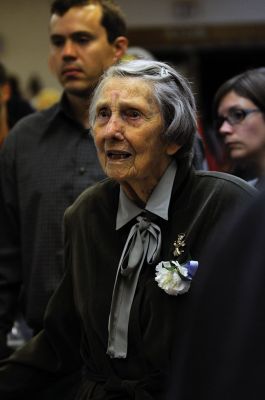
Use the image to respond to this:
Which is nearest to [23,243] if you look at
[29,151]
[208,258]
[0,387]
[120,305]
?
[29,151]

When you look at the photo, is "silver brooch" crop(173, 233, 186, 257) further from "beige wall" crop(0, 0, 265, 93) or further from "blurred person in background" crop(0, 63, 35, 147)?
"beige wall" crop(0, 0, 265, 93)

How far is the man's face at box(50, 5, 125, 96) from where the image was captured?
3385 millimetres

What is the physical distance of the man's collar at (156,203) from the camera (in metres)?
2.38

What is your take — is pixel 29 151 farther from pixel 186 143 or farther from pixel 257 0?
pixel 257 0

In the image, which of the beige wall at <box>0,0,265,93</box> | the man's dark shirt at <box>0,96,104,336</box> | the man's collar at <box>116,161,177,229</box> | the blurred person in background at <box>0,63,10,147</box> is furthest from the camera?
the beige wall at <box>0,0,265,93</box>

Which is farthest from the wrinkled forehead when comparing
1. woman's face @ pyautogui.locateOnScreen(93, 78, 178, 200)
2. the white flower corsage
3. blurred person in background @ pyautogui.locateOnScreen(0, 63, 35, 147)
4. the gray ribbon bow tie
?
blurred person in background @ pyautogui.locateOnScreen(0, 63, 35, 147)

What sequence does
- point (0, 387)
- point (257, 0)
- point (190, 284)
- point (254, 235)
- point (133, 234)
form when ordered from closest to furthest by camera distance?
point (254, 235)
point (190, 284)
point (133, 234)
point (0, 387)
point (257, 0)

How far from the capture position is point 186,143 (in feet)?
8.12

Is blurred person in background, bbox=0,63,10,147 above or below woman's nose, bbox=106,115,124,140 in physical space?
below

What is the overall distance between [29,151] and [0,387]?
107 centimetres

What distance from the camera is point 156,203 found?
7.84ft

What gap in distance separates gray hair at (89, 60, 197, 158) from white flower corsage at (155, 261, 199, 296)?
37 cm

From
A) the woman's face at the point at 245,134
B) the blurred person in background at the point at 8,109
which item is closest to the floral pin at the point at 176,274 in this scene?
the woman's face at the point at 245,134

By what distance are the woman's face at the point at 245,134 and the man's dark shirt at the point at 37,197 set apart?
0.63 meters
